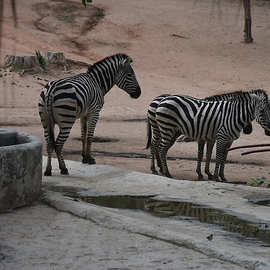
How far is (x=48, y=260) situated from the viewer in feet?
16.3

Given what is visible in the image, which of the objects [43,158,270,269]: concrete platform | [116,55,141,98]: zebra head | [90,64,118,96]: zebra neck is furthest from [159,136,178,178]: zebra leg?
[116,55,141,98]: zebra head

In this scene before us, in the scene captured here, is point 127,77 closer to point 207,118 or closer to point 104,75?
point 104,75

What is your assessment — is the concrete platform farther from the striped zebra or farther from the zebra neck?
the zebra neck

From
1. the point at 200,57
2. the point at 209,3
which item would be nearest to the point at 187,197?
the point at 200,57

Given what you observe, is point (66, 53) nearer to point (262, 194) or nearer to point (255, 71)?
point (255, 71)

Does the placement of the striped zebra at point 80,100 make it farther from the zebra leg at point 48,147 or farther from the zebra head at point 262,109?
the zebra head at point 262,109

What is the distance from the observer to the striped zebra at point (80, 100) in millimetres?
9391

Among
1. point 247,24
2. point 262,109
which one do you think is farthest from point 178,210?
point 247,24

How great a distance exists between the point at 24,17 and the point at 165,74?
29.6ft

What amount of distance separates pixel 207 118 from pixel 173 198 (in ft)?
10.2

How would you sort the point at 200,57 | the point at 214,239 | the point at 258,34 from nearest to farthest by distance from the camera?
the point at 214,239 < the point at 200,57 < the point at 258,34

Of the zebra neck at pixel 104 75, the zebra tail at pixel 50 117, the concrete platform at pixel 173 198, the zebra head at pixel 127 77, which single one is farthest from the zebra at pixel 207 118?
the zebra tail at pixel 50 117

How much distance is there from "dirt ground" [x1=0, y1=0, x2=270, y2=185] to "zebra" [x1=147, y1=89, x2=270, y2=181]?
2.00 feet

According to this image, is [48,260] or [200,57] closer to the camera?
[48,260]
